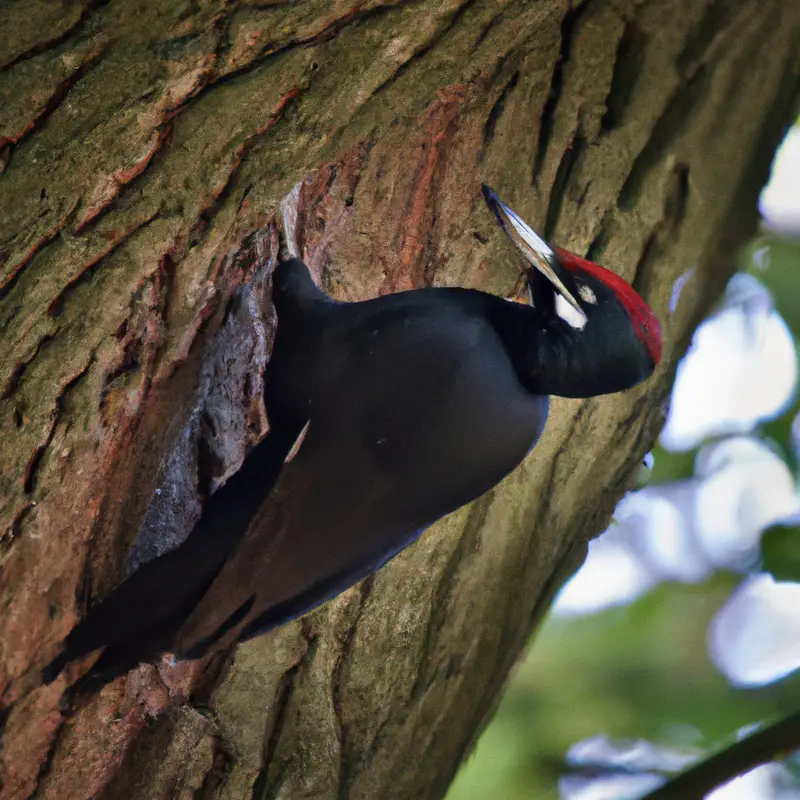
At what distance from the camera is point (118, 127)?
147 cm

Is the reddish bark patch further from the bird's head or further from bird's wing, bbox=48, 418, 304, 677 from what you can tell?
bird's wing, bbox=48, 418, 304, 677

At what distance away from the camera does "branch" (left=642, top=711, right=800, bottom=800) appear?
135cm

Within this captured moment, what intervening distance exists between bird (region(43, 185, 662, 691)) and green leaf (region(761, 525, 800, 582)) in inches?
15.8

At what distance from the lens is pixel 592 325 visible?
1.73m

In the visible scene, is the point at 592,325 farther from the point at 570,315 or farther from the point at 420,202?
the point at 420,202

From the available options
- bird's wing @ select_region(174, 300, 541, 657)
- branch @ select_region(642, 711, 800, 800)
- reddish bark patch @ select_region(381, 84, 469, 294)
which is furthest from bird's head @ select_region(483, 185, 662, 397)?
branch @ select_region(642, 711, 800, 800)

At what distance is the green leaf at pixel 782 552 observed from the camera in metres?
1.82

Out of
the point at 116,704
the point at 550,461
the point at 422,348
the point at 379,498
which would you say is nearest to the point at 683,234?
the point at 550,461

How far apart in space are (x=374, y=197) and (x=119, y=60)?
0.72m

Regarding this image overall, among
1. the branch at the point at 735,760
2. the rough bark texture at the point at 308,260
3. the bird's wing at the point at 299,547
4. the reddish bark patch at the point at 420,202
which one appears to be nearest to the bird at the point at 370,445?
the bird's wing at the point at 299,547

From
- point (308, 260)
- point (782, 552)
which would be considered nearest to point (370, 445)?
point (308, 260)

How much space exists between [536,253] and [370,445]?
0.44 meters

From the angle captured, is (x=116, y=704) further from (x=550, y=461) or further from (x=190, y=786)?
(x=550, y=461)

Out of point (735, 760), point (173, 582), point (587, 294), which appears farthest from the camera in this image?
point (587, 294)
